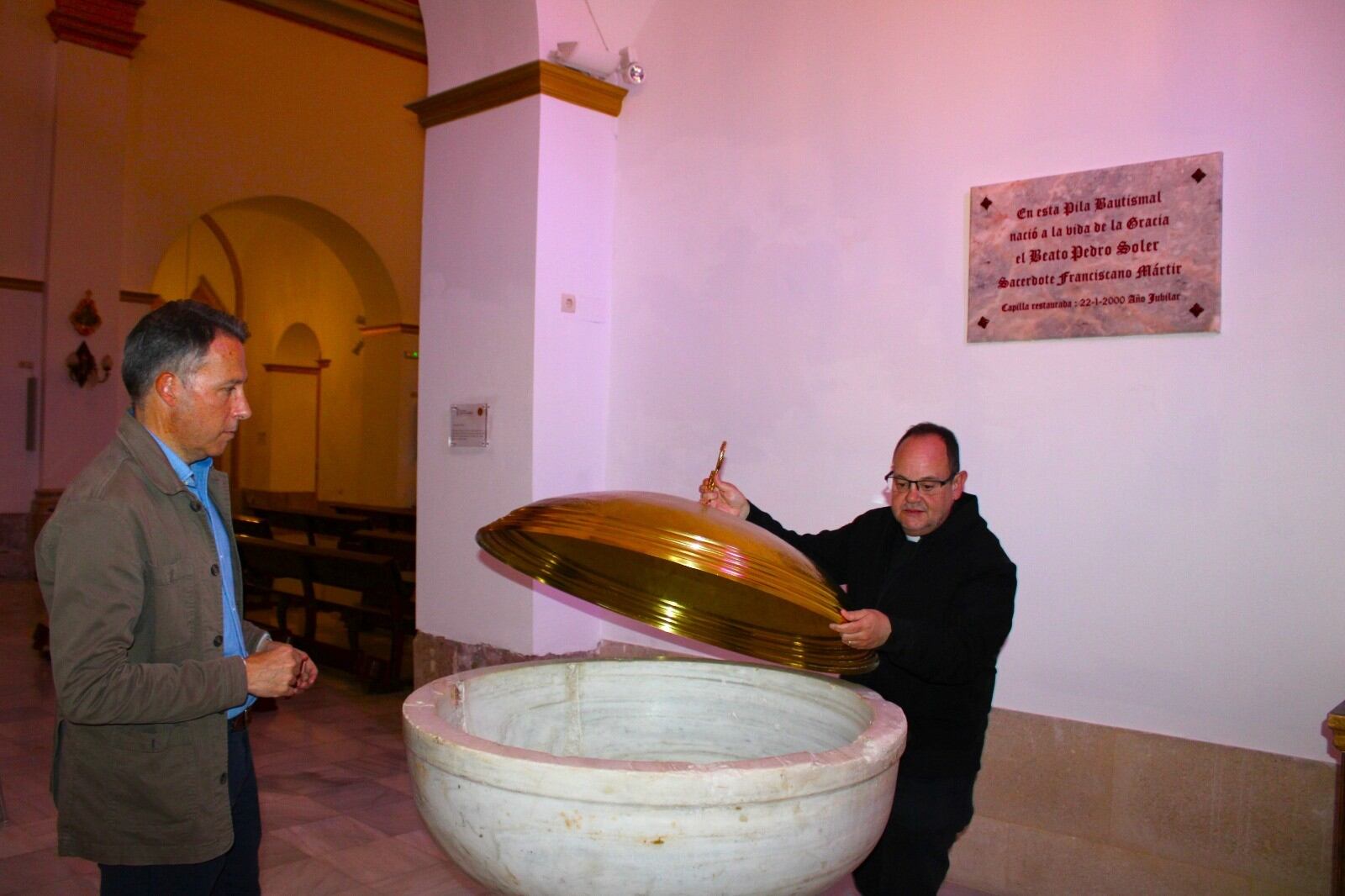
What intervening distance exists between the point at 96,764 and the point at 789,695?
1225 millimetres

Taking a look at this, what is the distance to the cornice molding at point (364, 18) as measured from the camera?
10.3 metres

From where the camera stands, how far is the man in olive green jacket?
1.64 metres

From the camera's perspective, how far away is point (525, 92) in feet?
13.9

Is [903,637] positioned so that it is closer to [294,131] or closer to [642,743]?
[642,743]

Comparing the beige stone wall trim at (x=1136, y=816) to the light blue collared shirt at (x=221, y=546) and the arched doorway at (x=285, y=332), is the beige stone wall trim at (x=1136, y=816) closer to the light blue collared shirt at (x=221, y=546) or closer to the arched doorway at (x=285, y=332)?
the light blue collared shirt at (x=221, y=546)

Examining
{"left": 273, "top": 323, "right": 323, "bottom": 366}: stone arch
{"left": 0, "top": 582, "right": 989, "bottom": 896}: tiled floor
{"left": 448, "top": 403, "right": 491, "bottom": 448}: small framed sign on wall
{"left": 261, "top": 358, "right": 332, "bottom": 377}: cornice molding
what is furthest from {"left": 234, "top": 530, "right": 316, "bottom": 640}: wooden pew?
{"left": 273, "top": 323, "right": 323, "bottom": 366}: stone arch

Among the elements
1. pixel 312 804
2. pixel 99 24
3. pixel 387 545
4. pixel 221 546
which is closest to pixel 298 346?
pixel 99 24

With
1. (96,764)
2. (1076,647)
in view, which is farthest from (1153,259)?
(96,764)

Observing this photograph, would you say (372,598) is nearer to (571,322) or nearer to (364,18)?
(571,322)

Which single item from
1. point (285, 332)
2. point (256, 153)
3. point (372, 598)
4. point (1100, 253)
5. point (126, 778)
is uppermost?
point (256, 153)

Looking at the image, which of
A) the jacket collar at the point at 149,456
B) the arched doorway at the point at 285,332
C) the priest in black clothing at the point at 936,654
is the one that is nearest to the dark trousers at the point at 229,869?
the jacket collar at the point at 149,456

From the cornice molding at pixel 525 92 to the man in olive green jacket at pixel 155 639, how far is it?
2.56 m

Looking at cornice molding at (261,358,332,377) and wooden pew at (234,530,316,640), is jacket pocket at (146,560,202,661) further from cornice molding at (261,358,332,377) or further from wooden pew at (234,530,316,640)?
cornice molding at (261,358,332,377)

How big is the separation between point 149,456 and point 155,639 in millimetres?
303
